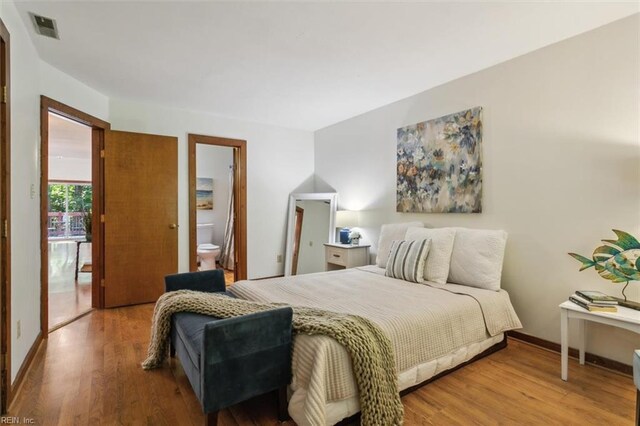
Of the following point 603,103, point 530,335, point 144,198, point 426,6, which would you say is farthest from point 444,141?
point 144,198

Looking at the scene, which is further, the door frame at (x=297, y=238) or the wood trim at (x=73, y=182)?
the wood trim at (x=73, y=182)

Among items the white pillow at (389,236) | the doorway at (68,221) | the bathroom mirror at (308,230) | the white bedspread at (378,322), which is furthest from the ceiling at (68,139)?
the white pillow at (389,236)

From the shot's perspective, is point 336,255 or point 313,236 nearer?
point 336,255

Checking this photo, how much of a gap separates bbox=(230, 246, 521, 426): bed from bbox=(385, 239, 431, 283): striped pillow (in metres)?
0.07

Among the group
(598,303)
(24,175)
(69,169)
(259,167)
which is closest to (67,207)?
(69,169)

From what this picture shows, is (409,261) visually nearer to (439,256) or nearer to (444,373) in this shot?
(439,256)

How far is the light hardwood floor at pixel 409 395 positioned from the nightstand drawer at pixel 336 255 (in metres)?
1.90

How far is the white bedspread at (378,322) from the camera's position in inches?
60.1

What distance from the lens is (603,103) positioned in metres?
2.25

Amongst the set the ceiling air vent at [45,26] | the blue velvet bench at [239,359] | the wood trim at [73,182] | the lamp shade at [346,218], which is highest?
the ceiling air vent at [45,26]

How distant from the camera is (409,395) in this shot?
1.93 metres

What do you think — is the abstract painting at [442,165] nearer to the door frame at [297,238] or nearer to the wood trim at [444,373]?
the wood trim at [444,373]

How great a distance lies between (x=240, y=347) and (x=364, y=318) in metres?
0.71

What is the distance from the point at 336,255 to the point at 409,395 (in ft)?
7.34
